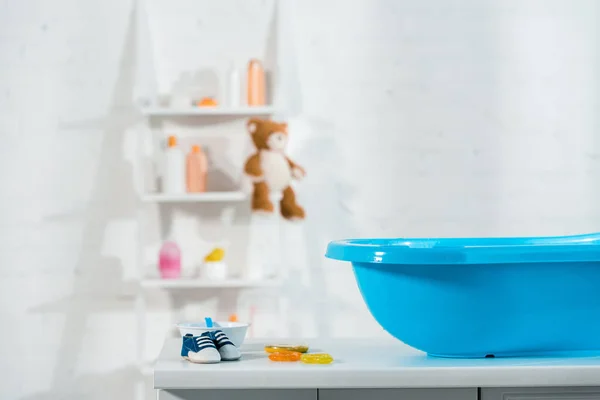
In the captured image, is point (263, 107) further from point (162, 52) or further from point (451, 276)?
point (451, 276)

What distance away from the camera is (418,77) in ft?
8.43

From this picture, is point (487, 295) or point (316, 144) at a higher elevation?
point (316, 144)

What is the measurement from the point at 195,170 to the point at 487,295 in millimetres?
1354

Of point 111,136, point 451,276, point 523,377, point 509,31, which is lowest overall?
point 523,377

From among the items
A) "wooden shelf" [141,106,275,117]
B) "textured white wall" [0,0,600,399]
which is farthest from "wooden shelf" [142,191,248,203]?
"wooden shelf" [141,106,275,117]

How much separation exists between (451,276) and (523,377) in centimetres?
19

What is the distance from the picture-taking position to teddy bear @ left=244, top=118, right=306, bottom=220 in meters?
2.36

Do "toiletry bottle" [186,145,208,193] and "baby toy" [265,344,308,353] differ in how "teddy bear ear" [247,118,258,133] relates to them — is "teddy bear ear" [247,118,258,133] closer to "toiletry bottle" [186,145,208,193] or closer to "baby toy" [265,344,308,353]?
"toiletry bottle" [186,145,208,193]

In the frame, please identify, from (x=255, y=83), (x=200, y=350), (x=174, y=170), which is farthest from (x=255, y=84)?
(x=200, y=350)

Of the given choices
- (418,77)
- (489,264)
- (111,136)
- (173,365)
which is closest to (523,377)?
(489,264)

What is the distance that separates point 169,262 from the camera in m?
2.40

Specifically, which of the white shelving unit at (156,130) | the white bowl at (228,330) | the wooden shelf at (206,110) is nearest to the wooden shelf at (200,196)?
the white shelving unit at (156,130)

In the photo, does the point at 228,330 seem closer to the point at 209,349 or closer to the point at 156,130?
the point at 209,349

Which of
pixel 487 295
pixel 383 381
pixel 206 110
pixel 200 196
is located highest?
pixel 206 110
